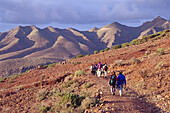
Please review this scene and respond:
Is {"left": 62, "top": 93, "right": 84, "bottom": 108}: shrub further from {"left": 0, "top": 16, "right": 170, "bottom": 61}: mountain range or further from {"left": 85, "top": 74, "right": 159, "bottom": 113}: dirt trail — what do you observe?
{"left": 0, "top": 16, "right": 170, "bottom": 61}: mountain range

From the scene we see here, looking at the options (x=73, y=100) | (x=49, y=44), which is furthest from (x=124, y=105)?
(x=49, y=44)

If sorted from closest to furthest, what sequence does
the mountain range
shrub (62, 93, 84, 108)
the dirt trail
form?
the dirt trail
shrub (62, 93, 84, 108)
the mountain range

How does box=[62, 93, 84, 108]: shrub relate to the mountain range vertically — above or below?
below

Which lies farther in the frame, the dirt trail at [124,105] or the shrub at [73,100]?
the shrub at [73,100]

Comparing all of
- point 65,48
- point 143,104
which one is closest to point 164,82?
point 143,104

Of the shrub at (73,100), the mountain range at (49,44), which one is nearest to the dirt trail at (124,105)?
the shrub at (73,100)

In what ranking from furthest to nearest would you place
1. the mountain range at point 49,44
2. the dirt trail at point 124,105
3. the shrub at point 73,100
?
1. the mountain range at point 49,44
2. the shrub at point 73,100
3. the dirt trail at point 124,105

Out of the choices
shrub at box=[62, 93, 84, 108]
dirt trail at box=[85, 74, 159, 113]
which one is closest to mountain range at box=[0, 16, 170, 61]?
shrub at box=[62, 93, 84, 108]

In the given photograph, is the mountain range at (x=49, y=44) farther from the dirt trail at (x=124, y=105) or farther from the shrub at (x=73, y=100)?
the dirt trail at (x=124, y=105)

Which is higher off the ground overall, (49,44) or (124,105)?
(49,44)

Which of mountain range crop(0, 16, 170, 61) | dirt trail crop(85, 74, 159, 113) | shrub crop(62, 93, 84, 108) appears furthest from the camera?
mountain range crop(0, 16, 170, 61)

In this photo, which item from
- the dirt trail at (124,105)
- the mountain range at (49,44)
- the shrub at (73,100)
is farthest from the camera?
the mountain range at (49,44)

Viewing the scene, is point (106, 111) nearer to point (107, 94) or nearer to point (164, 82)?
point (107, 94)

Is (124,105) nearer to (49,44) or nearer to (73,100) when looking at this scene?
(73,100)
